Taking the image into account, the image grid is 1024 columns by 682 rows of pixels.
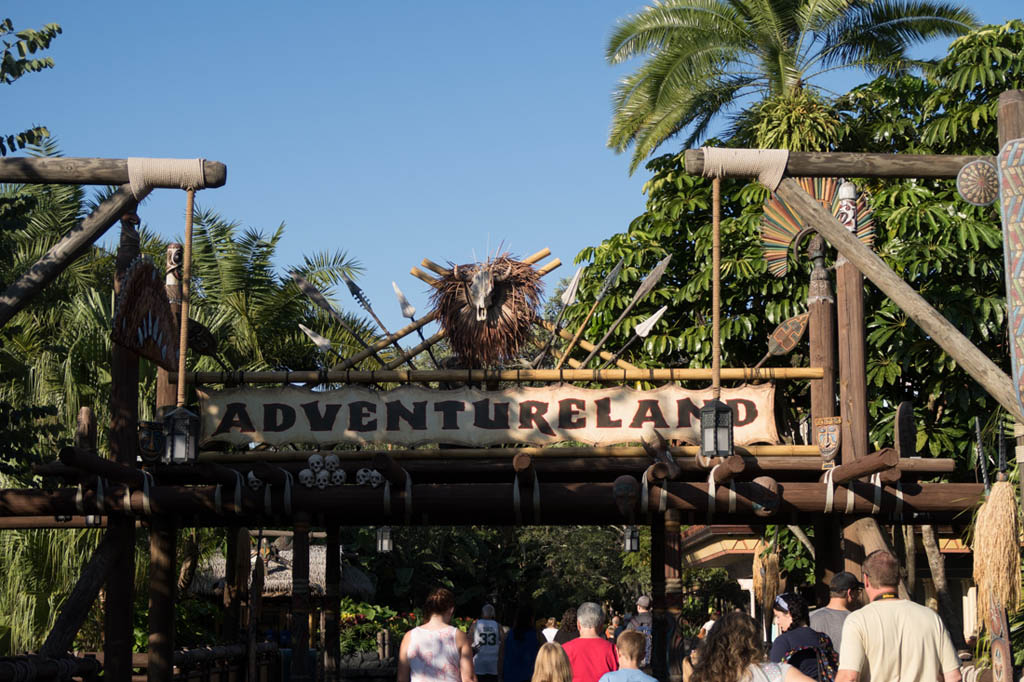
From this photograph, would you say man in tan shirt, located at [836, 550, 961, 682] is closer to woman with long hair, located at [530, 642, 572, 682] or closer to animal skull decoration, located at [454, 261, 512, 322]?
woman with long hair, located at [530, 642, 572, 682]

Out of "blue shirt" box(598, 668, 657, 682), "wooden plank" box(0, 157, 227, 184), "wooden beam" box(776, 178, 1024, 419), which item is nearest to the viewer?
"blue shirt" box(598, 668, 657, 682)

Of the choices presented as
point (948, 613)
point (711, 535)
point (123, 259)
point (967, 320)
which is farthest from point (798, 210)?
point (711, 535)

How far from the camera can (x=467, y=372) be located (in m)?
12.1

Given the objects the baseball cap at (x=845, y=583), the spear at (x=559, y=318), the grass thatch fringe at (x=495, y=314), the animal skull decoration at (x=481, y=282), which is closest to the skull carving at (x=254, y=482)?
the grass thatch fringe at (x=495, y=314)

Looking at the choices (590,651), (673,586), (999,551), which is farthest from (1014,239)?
(673,586)

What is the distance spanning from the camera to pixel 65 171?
9.52m

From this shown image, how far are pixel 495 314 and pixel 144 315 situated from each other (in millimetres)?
3385

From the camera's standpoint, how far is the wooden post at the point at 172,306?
473 inches

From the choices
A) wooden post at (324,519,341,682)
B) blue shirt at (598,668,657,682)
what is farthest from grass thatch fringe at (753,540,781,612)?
blue shirt at (598,668,657,682)

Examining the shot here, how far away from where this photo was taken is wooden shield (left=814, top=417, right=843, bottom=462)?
36.7ft

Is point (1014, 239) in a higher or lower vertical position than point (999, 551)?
higher

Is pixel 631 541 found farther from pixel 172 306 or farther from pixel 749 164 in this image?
pixel 749 164

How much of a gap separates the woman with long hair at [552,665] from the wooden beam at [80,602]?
458 centimetres

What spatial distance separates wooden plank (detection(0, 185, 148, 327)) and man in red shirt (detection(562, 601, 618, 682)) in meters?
4.60
